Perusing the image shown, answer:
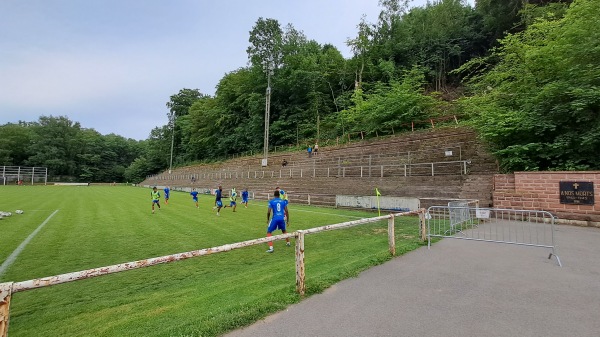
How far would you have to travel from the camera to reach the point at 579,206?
11.8 metres

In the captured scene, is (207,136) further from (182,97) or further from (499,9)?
(499,9)

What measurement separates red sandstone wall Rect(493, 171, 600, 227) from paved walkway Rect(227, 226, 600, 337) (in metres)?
6.42

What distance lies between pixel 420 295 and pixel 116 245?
8885 millimetres

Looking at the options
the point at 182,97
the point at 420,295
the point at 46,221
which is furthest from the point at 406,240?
the point at 182,97

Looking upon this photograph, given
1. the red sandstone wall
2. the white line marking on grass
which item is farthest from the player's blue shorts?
the red sandstone wall

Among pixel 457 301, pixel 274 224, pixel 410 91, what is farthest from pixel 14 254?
pixel 410 91

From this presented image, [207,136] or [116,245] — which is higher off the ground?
[207,136]

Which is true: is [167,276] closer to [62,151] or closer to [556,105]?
[556,105]

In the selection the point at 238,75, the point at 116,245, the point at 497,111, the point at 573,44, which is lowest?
the point at 116,245

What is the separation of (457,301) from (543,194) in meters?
11.8

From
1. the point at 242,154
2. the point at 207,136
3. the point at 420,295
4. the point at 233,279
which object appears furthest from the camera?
the point at 207,136

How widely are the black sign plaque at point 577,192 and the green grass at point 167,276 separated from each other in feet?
22.2

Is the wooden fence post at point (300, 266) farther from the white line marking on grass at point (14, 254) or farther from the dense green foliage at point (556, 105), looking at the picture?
the dense green foliage at point (556, 105)

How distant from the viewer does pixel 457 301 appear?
435 cm
